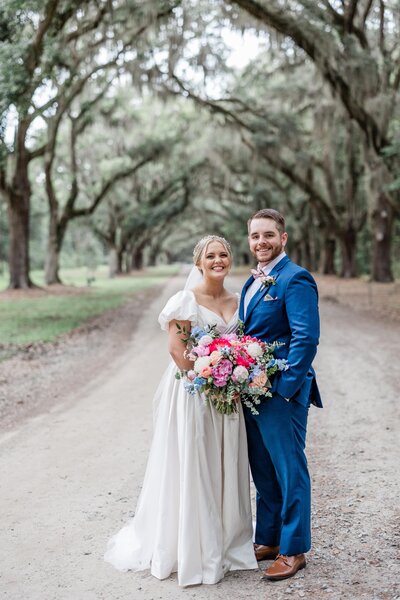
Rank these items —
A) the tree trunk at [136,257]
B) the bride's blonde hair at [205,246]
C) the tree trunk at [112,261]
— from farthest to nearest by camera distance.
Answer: the tree trunk at [136,257] < the tree trunk at [112,261] < the bride's blonde hair at [205,246]

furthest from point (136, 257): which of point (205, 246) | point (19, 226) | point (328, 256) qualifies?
point (205, 246)

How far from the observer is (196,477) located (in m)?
3.20

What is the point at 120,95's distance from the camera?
2362cm

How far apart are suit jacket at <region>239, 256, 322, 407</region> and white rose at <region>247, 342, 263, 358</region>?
0.15 meters

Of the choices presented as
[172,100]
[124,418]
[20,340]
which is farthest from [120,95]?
[124,418]

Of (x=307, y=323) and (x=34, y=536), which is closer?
(x=307, y=323)

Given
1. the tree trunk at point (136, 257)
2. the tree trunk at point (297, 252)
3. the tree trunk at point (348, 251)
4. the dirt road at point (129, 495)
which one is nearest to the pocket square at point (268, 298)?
the dirt road at point (129, 495)

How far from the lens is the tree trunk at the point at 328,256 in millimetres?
31750

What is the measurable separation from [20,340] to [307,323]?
9.11 metres

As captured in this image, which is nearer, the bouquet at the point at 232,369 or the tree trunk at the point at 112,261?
the bouquet at the point at 232,369

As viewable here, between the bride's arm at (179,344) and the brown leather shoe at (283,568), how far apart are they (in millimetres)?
1106

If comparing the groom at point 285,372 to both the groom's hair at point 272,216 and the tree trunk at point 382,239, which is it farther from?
the tree trunk at point 382,239

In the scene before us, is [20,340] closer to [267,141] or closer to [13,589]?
[13,589]

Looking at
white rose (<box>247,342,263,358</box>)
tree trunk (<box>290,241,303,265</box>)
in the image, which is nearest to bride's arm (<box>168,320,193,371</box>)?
white rose (<box>247,342,263,358</box>)
